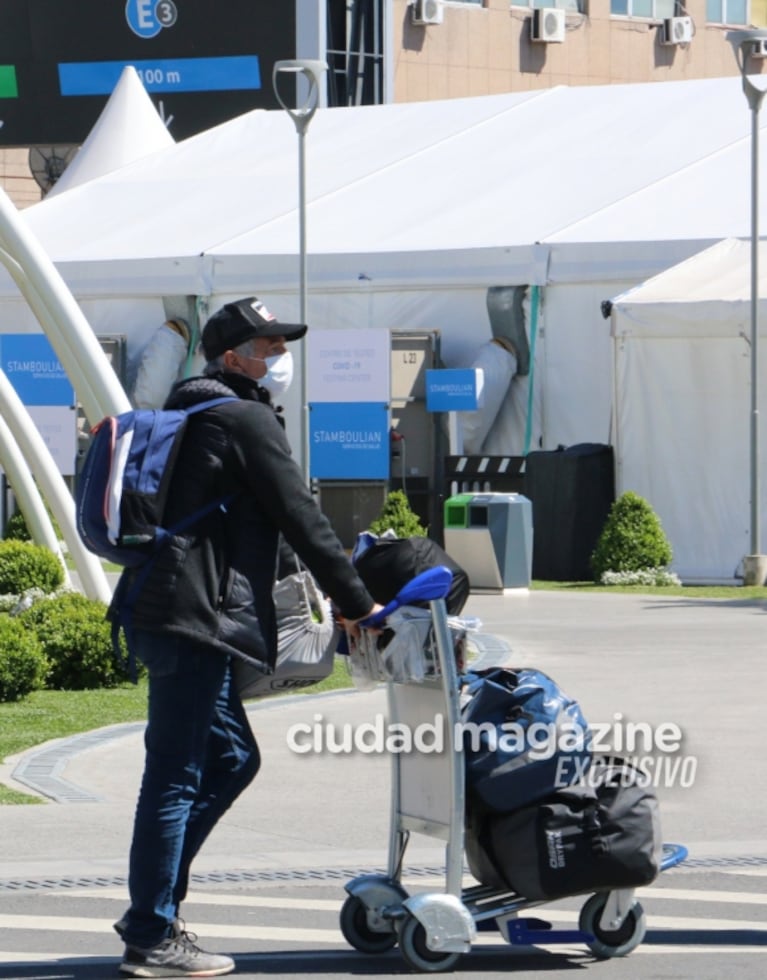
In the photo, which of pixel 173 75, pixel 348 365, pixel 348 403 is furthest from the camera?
pixel 173 75

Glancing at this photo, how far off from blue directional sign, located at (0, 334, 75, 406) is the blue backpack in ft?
70.1

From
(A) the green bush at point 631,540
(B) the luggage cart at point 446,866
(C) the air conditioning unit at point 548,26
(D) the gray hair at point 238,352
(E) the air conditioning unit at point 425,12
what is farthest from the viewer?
(C) the air conditioning unit at point 548,26

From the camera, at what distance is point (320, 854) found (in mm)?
7680

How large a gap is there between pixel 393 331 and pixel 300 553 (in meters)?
21.0

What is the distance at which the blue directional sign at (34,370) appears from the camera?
27.0 meters

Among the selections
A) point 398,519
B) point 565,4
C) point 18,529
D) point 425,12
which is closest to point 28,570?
point 18,529

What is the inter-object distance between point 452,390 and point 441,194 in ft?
11.2

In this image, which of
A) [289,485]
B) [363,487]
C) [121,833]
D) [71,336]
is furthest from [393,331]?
[289,485]

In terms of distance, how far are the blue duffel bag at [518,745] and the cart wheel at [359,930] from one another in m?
0.47

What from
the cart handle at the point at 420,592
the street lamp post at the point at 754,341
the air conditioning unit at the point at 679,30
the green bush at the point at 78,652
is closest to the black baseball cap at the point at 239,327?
the cart handle at the point at 420,592

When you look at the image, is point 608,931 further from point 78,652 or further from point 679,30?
point 679,30

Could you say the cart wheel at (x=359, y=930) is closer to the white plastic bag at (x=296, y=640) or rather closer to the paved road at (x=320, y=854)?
the paved road at (x=320, y=854)

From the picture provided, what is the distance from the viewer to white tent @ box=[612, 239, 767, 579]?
2283 cm
